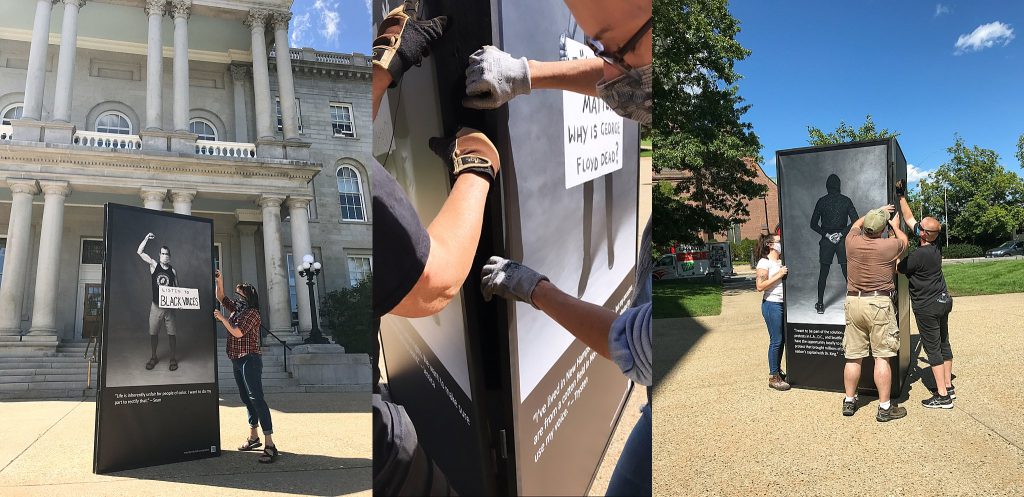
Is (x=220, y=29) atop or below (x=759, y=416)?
atop

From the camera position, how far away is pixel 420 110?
1.25m

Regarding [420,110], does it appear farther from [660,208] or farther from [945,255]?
[945,255]

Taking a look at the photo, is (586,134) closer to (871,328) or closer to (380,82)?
(380,82)

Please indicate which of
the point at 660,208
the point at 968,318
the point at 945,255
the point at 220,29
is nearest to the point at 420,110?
the point at 220,29

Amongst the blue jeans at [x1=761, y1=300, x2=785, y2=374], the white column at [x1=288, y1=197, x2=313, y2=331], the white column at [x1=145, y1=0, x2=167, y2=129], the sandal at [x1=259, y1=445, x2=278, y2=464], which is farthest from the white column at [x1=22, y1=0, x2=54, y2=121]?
the blue jeans at [x1=761, y1=300, x2=785, y2=374]

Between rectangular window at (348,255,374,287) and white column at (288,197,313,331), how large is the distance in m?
0.37

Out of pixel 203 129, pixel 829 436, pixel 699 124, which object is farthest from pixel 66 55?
pixel 699 124

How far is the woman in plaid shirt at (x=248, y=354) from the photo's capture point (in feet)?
11.4

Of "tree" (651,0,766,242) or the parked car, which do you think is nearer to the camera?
"tree" (651,0,766,242)

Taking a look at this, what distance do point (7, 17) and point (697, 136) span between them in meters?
19.9

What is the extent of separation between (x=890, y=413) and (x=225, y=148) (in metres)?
5.86

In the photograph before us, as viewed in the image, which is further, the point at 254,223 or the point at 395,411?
the point at 254,223

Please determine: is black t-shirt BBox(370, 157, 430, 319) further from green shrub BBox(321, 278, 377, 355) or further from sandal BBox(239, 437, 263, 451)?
sandal BBox(239, 437, 263, 451)

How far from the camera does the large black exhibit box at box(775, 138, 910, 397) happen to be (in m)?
6.41
